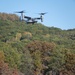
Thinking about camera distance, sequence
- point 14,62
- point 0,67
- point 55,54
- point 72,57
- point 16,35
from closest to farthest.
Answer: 1. point 0,67
2. point 14,62
3. point 72,57
4. point 55,54
5. point 16,35

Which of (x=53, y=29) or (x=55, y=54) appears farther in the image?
(x=53, y=29)

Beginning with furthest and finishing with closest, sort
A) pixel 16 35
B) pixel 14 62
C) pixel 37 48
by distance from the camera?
pixel 16 35, pixel 37 48, pixel 14 62

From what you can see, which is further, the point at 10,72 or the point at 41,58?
the point at 41,58

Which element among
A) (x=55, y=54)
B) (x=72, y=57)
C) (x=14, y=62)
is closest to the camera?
(x=14, y=62)

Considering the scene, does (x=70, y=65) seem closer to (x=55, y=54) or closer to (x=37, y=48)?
(x=55, y=54)

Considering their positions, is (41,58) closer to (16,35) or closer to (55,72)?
(55,72)

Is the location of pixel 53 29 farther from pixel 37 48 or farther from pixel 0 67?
pixel 0 67

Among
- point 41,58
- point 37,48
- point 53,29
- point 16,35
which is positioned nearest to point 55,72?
point 41,58

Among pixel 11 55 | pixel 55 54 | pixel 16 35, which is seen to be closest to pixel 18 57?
pixel 11 55

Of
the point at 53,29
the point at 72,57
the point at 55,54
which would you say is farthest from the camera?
the point at 53,29
